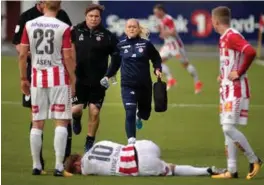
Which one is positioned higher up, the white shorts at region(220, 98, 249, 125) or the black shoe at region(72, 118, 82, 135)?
the white shorts at region(220, 98, 249, 125)

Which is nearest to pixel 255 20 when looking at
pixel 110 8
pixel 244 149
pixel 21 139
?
pixel 110 8

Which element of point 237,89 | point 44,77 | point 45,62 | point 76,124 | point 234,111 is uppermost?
point 45,62

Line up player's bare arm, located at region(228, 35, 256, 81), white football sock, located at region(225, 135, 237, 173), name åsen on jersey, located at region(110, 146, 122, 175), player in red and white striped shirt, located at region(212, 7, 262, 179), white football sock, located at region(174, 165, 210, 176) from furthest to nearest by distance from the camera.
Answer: white football sock, located at region(174, 165, 210, 176) → white football sock, located at region(225, 135, 237, 173) → name åsen on jersey, located at region(110, 146, 122, 175) → player in red and white striped shirt, located at region(212, 7, 262, 179) → player's bare arm, located at region(228, 35, 256, 81)

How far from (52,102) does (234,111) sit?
223 cm

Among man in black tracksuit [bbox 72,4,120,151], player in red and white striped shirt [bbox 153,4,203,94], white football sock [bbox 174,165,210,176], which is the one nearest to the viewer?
white football sock [bbox 174,165,210,176]

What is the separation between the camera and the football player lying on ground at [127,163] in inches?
519

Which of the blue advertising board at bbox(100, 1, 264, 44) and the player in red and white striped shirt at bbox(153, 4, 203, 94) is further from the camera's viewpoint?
the blue advertising board at bbox(100, 1, 264, 44)

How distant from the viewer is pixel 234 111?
520 inches

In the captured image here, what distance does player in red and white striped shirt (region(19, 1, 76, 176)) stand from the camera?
43.2 feet

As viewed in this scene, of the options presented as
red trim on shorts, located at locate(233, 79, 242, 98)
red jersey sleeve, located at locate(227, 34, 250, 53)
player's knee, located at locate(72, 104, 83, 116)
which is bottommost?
player's knee, located at locate(72, 104, 83, 116)

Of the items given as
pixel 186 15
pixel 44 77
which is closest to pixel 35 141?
pixel 44 77

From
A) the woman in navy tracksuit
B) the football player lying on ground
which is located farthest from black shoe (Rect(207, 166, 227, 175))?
the woman in navy tracksuit

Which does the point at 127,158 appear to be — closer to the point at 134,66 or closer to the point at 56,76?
the point at 56,76

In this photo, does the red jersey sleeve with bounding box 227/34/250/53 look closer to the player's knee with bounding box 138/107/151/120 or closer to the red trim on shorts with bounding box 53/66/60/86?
the red trim on shorts with bounding box 53/66/60/86
